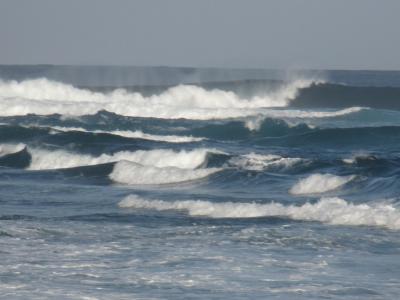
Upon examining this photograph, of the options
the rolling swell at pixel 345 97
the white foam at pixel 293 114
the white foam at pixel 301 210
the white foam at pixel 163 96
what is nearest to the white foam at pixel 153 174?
the white foam at pixel 301 210

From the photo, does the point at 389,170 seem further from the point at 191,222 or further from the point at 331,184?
the point at 191,222

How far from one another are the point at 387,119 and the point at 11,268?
35948 millimetres

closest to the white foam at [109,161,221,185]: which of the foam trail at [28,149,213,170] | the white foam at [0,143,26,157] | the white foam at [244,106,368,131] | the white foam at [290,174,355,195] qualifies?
the white foam at [290,174,355,195]

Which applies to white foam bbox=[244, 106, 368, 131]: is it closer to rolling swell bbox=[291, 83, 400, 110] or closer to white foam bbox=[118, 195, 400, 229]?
rolling swell bbox=[291, 83, 400, 110]

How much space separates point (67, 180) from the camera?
25.6 meters

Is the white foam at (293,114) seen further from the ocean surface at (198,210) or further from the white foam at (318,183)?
the white foam at (318,183)

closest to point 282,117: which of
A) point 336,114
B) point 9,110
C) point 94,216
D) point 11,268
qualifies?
point 336,114

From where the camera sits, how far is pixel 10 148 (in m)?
32.7

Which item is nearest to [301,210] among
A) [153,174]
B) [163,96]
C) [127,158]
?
[153,174]

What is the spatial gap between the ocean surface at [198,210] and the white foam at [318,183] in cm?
3

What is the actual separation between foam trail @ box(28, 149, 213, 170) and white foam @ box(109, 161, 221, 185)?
3092 mm

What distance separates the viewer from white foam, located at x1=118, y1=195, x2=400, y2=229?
58.4 feet

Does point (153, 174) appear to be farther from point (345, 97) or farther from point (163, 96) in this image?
point (345, 97)

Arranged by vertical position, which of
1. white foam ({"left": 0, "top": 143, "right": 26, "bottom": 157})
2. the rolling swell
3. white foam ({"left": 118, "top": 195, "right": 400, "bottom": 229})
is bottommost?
white foam ({"left": 118, "top": 195, "right": 400, "bottom": 229})
